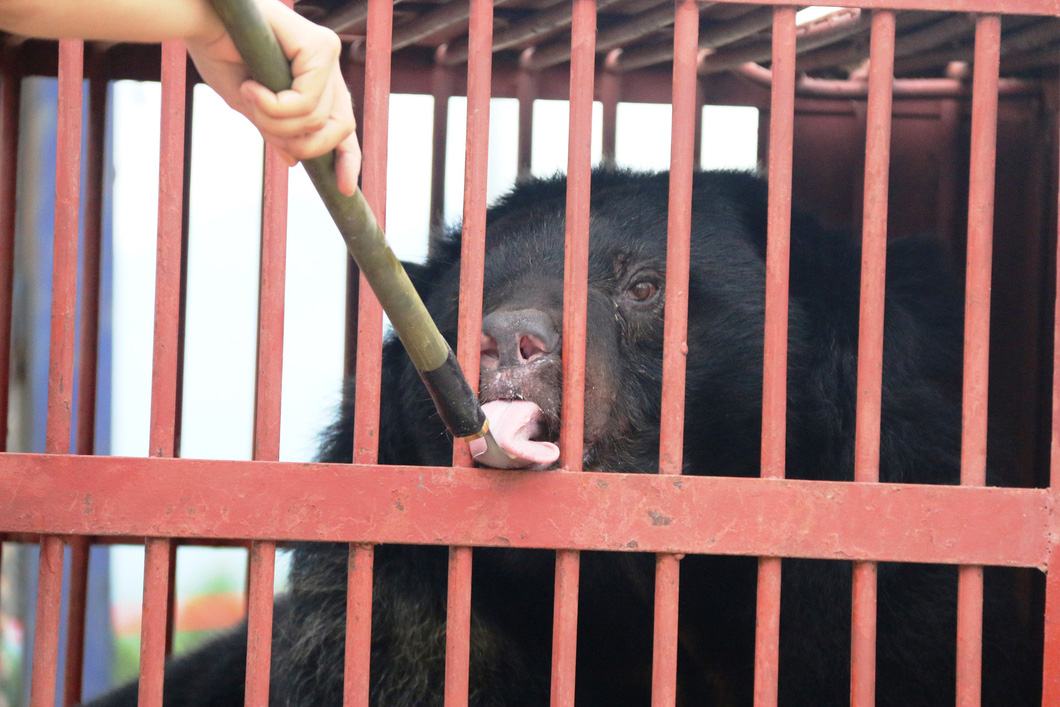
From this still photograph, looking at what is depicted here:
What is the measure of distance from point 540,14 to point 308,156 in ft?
7.61

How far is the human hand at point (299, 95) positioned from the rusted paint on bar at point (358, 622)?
1.08m

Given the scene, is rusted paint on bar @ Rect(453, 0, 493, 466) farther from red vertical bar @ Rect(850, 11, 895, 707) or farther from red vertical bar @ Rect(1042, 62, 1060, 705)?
red vertical bar @ Rect(1042, 62, 1060, 705)

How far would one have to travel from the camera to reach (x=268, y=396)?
214 cm

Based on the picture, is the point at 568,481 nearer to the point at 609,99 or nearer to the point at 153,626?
the point at 153,626

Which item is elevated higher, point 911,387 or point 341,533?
point 911,387

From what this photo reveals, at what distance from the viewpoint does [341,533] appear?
6.88 ft

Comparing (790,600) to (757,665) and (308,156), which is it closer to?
(757,665)

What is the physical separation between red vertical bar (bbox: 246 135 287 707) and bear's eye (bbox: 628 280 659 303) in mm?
1175

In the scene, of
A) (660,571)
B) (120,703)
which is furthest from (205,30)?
(120,703)

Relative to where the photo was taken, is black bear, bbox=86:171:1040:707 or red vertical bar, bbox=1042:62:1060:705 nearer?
red vertical bar, bbox=1042:62:1060:705

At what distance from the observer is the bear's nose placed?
98.9 inches

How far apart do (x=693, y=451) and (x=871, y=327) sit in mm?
853

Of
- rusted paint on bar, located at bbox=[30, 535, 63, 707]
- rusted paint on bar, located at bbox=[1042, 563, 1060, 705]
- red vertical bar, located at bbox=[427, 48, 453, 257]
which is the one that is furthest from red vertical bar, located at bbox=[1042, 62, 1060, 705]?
red vertical bar, located at bbox=[427, 48, 453, 257]

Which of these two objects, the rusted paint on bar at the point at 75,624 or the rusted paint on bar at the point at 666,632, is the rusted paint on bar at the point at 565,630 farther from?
the rusted paint on bar at the point at 75,624
